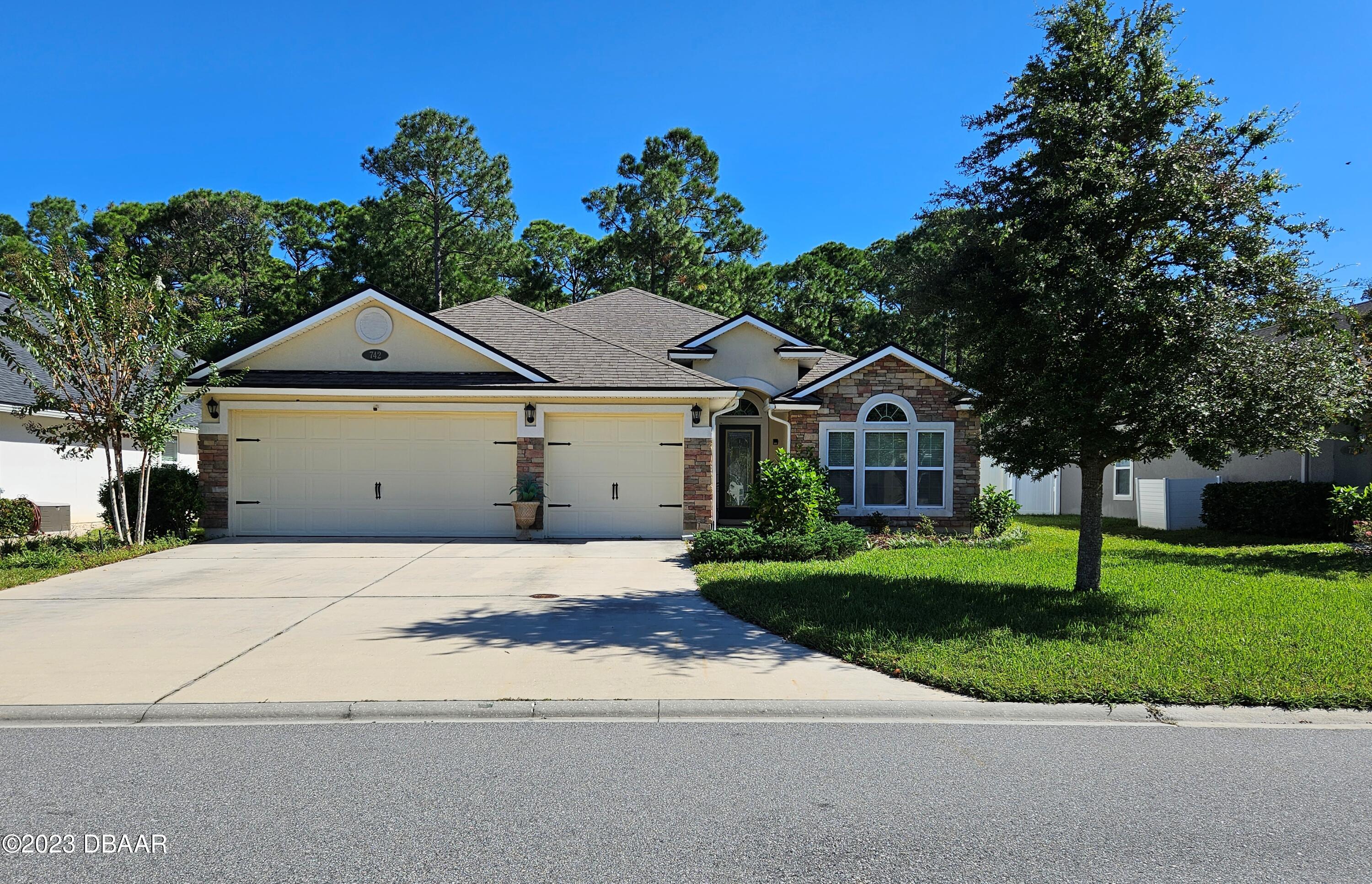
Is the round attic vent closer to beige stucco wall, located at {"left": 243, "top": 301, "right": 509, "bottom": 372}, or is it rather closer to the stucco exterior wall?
beige stucco wall, located at {"left": 243, "top": 301, "right": 509, "bottom": 372}

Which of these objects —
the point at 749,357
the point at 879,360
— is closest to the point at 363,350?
the point at 749,357

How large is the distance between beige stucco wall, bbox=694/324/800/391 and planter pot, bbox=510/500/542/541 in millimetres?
4988

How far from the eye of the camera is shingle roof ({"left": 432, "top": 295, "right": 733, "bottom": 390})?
1559cm

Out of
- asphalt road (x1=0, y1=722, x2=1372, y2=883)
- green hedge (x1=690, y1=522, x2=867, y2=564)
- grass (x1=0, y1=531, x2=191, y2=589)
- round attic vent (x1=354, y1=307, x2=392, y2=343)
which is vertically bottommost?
asphalt road (x1=0, y1=722, x2=1372, y2=883)

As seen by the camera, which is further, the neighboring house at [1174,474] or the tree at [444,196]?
the tree at [444,196]

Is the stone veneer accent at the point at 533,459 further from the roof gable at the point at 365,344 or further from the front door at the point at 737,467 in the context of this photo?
the front door at the point at 737,467

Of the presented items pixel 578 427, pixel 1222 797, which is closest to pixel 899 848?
pixel 1222 797

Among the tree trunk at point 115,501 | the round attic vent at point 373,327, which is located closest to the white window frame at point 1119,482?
the round attic vent at point 373,327

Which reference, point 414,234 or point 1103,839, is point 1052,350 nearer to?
point 1103,839

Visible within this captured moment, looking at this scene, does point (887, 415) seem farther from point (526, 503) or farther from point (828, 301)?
point (828, 301)

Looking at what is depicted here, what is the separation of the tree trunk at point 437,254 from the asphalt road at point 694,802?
28330 millimetres

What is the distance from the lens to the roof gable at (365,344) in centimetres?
1563

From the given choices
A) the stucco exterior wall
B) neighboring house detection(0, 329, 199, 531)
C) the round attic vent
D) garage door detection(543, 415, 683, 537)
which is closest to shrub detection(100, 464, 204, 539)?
neighboring house detection(0, 329, 199, 531)

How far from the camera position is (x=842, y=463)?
17.2 metres
